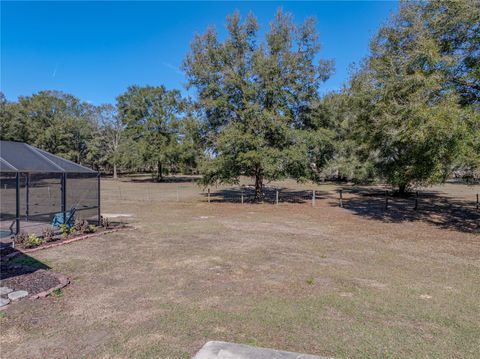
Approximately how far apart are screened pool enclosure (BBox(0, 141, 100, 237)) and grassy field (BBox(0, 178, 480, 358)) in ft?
5.24

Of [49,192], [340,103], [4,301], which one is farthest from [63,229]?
[340,103]

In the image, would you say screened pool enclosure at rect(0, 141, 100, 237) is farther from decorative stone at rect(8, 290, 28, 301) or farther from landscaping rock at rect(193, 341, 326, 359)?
landscaping rock at rect(193, 341, 326, 359)

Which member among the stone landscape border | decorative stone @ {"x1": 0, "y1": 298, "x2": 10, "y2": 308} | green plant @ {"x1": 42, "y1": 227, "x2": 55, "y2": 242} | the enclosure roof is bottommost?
decorative stone @ {"x1": 0, "y1": 298, "x2": 10, "y2": 308}

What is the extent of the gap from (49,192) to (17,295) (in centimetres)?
715

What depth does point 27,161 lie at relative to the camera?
28.2 ft

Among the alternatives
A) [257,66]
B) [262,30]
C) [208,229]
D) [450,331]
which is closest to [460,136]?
[450,331]

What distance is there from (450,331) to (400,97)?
9.04 meters

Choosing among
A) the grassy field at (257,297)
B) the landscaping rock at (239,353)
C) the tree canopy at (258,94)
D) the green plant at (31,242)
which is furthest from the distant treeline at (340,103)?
Answer: the green plant at (31,242)

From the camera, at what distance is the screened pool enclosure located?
889 cm

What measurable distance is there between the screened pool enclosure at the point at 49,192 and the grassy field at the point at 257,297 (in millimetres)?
1596

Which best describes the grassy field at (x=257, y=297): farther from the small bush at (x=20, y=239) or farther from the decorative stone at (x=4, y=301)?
the small bush at (x=20, y=239)

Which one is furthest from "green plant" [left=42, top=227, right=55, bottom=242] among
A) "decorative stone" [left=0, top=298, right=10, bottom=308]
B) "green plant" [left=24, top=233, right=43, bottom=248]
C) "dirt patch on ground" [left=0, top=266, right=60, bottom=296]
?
"decorative stone" [left=0, top=298, right=10, bottom=308]

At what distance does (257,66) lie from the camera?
17.3 metres

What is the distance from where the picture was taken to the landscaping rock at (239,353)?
308cm
